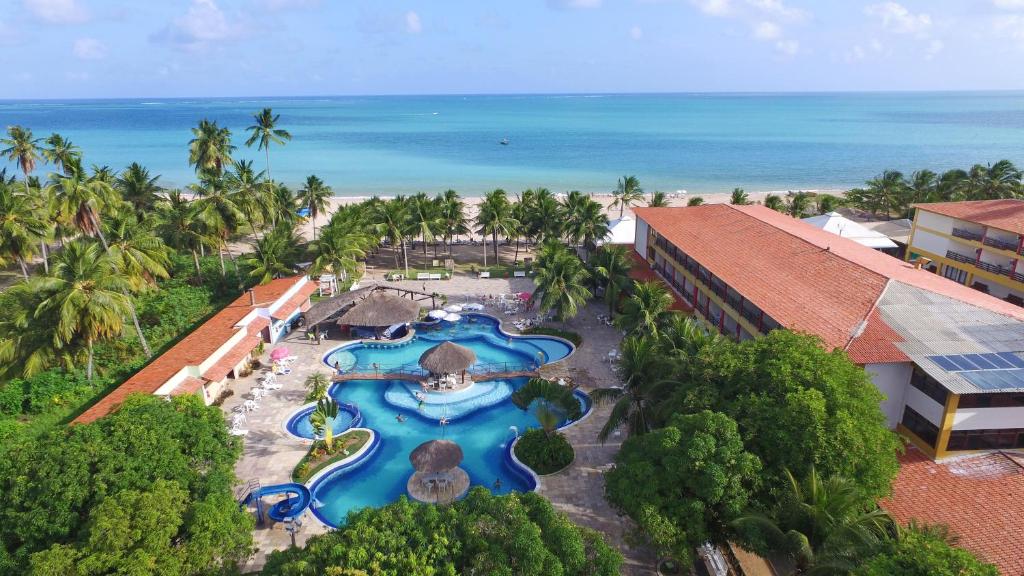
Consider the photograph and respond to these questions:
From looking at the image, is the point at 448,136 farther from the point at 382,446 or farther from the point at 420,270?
the point at 382,446

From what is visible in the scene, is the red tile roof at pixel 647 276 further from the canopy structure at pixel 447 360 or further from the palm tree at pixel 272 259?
the palm tree at pixel 272 259

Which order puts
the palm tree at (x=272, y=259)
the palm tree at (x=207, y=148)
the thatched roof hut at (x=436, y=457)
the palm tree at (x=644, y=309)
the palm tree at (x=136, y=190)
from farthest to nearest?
the palm tree at (x=207, y=148) < the palm tree at (x=136, y=190) < the palm tree at (x=272, y=259) < the palm tree at (x=644, y=309) < the thatched roof hut at (x=436, y=457)

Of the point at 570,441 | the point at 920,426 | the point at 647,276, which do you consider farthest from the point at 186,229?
the point at 920,426

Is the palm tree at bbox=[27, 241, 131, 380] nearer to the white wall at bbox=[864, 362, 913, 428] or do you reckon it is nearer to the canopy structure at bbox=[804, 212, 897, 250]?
the white wall at bbox=[864, 362, 913, 428]

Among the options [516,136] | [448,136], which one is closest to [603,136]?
[516,136]

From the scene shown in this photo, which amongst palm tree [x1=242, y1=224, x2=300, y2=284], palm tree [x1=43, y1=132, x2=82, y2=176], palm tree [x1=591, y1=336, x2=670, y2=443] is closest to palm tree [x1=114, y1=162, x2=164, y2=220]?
palm tree [x1=43, y1=132, x2=82, y2=176]

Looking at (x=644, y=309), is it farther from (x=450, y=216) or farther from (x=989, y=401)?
(x=450, y=216)

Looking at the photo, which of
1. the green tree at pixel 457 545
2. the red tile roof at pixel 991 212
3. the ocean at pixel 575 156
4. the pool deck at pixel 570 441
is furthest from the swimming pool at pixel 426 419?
the ocean at pixel 575 156
